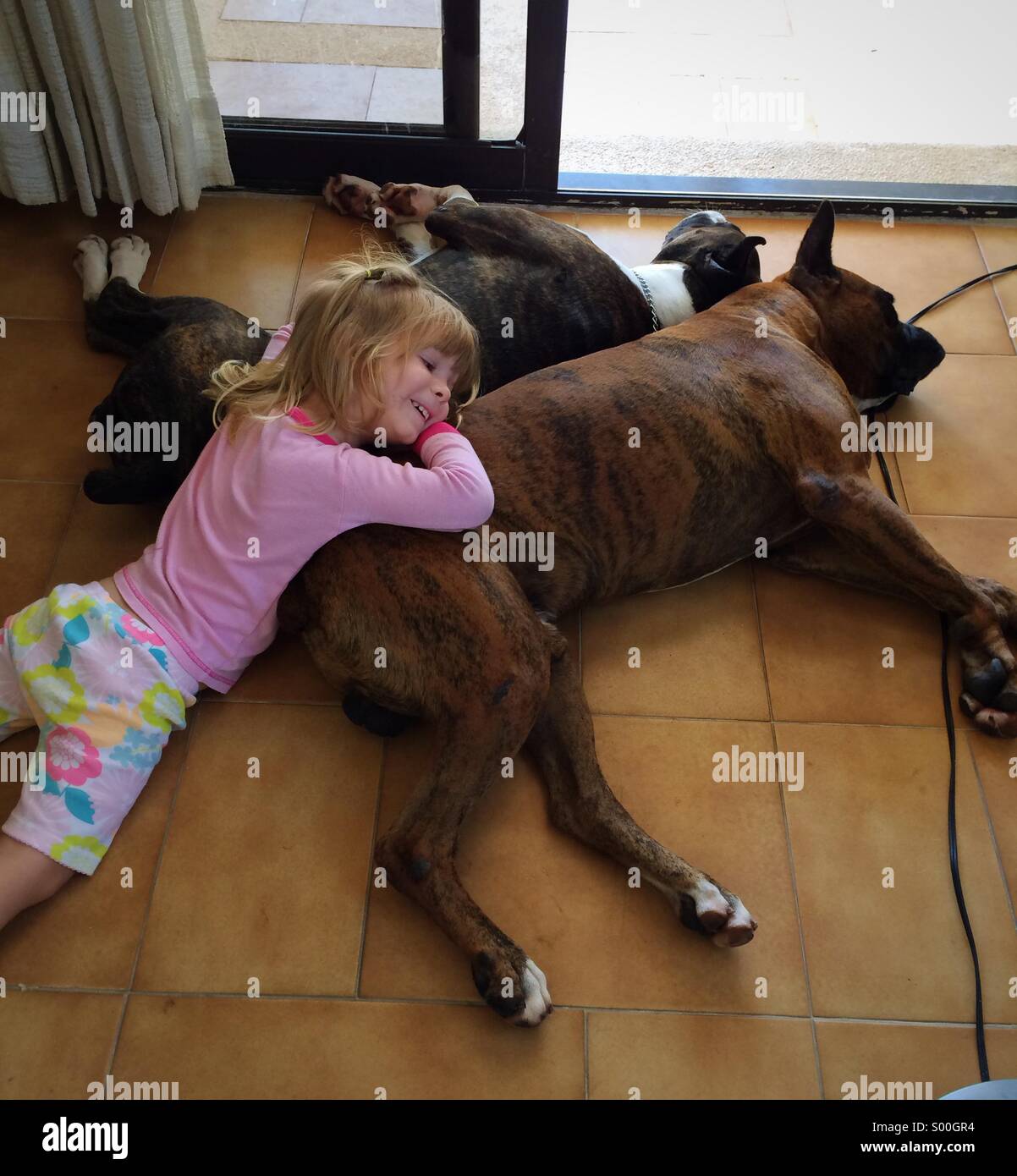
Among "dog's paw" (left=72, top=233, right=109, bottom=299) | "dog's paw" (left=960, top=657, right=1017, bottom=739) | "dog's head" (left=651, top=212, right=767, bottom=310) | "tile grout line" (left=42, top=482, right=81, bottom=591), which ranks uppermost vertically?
"dog's head" (left=651, top=212, right=767, bottom=310)

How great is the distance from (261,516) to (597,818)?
2.66ft

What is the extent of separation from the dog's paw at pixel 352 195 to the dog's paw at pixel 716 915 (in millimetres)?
2101

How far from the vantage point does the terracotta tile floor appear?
5.74 feet

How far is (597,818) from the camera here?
1926 millimetres

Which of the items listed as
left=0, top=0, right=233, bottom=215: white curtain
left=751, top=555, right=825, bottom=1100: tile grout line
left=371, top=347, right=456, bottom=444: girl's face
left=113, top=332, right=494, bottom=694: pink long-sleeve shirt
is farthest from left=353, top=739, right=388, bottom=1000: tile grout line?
left=0, top=0, right=233, bottom=215: white curtain

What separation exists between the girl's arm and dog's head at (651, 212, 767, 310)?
37.5 inches

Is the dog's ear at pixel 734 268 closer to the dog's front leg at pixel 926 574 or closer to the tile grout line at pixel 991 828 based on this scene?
the dog's front leg at pixel 926 574

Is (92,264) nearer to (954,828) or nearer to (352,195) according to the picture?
(352,195)

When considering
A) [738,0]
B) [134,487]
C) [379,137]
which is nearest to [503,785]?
[134,487]

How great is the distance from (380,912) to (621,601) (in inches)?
33.2

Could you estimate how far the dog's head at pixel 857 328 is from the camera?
234 cm

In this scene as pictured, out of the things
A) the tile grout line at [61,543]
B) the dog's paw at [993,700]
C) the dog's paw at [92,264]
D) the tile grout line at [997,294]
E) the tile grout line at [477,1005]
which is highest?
the dog's paw at [92,264]

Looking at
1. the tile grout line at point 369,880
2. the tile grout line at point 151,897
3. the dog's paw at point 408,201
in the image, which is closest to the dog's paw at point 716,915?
the tile grout line at point 369,880

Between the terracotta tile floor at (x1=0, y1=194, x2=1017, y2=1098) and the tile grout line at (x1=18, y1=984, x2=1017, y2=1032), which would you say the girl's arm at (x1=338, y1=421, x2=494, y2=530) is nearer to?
the terracotta tile floor at (x1=0, y1=194, x2=1017, y2=1098)
